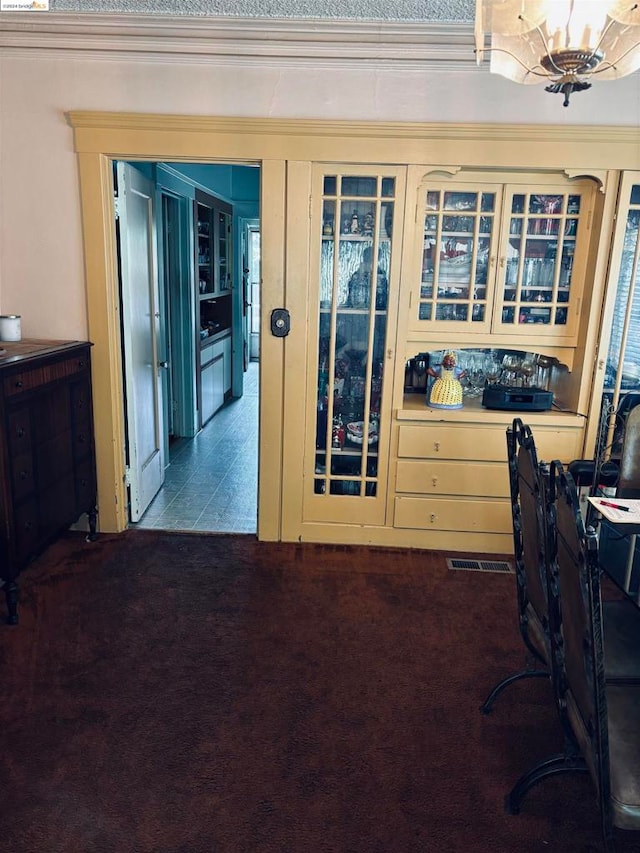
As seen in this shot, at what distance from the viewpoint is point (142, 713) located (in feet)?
7.52

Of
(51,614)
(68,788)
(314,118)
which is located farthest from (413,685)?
(314,118)

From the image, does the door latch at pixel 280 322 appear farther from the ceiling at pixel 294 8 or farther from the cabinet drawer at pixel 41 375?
the ceiling at pixel 294 8

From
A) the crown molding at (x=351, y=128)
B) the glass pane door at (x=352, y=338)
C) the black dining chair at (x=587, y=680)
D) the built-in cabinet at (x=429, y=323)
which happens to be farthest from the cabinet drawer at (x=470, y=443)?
A: the black dining chair at (x=587, y=680)

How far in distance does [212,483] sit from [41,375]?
6.28 ft

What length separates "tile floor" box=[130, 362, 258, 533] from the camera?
3988 mm

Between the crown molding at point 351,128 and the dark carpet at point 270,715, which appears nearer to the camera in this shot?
the dark carpet at point 270,715

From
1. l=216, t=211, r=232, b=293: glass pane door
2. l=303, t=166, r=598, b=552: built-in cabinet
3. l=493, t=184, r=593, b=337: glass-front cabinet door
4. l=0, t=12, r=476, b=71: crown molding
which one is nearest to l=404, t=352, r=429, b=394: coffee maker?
l=303, t=166, r=598, b=552: built-in cabinet

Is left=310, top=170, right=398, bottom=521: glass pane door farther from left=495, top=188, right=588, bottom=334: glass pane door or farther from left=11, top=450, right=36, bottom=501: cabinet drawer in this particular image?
left=11, top=450, right=36, bottom=501: cabinet drawer

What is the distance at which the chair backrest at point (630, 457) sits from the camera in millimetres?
2828

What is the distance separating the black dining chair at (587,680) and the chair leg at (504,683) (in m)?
0.47

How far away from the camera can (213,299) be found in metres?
6.62

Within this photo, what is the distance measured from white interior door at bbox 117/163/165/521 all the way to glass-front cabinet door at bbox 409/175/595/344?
5.45 ft

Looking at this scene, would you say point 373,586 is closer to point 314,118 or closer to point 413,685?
point 413,685

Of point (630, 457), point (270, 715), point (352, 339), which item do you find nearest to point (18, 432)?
point (270, 715)
